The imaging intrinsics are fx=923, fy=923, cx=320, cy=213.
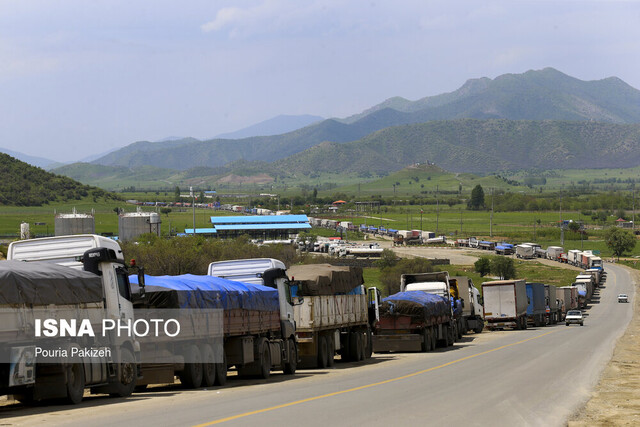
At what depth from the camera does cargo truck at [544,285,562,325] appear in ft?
241

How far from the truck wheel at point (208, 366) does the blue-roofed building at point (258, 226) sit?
135344mm

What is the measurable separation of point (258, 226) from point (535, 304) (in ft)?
361

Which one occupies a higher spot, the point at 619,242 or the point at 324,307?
the point at 324,307

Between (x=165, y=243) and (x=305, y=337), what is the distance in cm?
5044

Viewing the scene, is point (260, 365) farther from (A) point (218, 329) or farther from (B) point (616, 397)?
(B) point (616, 397)

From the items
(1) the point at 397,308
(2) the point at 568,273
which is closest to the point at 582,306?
(2) the point at 568,273

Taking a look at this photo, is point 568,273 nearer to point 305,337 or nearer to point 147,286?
point 305,337

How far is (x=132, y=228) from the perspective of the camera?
394ft

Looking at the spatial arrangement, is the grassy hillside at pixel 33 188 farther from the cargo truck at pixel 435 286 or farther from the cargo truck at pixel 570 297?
the cargo truck at pixel 435 286

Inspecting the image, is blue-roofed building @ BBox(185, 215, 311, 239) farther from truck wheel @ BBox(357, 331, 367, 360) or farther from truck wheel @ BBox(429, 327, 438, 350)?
truck wheel @ BBox(357, 331, 367, 360)

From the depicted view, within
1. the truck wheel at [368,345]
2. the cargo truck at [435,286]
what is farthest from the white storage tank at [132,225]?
the truck wheel at [368,345]

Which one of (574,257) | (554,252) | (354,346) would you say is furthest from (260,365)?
(554,252)

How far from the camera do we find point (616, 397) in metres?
21.0

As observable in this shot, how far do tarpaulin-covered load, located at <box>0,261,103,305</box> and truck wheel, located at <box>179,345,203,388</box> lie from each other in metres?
3.45
